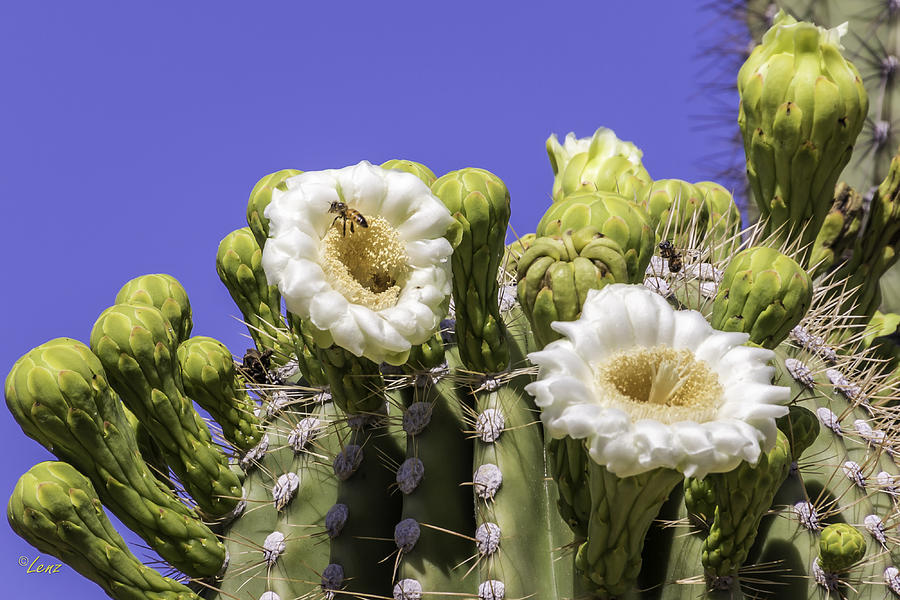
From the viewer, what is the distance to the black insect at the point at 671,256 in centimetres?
254

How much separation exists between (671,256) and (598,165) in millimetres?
472

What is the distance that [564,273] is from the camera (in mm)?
1877

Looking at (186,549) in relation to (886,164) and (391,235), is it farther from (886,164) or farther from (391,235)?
(886,164)

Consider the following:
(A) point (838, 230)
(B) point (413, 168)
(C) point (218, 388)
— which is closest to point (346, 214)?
(B) point (413, 168)

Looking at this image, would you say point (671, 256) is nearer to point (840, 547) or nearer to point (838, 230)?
point (838, 230)

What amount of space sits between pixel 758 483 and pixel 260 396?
1266 millimetres

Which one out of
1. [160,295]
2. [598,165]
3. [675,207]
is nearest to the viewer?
[160,295]

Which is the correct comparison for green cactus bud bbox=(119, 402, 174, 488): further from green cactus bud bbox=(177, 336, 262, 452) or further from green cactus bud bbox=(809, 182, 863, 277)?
green cactus bud bbox=(809, 182, 863, 277)

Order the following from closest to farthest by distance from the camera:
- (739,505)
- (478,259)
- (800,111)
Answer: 1. (739,505)
2. (478,259)
3. (800,111)

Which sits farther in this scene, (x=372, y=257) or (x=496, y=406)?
(x=496, y=406)

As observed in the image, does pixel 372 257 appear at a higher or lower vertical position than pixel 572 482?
higher

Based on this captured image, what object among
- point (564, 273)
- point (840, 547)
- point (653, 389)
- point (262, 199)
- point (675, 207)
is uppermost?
point (262, 199)

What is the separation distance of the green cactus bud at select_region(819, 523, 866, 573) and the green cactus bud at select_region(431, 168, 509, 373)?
0.73 metres

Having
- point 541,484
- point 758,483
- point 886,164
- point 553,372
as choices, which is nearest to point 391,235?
point 553,372
